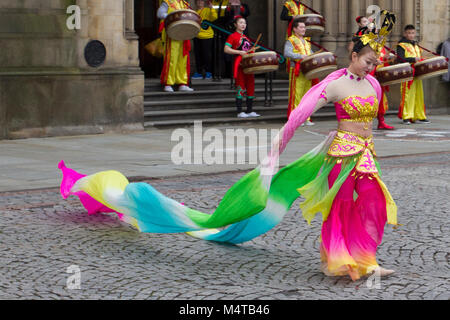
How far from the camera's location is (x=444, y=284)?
5.93 metres

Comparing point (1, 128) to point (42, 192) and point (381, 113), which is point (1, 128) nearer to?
point (42, 192)

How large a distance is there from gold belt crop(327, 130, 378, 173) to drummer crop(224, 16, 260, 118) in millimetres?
11157

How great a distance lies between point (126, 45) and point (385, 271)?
1103 centimetres

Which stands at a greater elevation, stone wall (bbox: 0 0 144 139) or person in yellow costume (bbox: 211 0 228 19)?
person in yellow costume (bbox: 211 0 228 19)

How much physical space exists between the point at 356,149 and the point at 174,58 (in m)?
12.0

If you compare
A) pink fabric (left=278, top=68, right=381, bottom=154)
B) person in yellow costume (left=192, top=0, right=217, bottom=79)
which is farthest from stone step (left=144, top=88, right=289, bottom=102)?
pink fabric (left=278, top=68, right=381, bottom=154)

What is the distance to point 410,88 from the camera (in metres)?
18.6

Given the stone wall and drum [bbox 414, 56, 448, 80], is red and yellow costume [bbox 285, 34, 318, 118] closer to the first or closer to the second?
drum [bbox 414, 56, 448, 80]

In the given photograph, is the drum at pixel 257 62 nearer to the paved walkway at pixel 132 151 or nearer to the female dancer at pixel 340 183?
the paved walkway at pixel 132 151

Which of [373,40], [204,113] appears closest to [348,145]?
[373,40]

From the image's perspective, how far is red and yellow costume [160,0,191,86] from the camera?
58.6 ft

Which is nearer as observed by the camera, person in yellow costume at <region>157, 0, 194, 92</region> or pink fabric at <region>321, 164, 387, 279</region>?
pink fabric at <region>321, 164, 387, 279</region>

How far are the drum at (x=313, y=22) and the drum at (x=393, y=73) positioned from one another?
7.22 ft

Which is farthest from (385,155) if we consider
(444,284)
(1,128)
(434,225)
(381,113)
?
(444,284)
